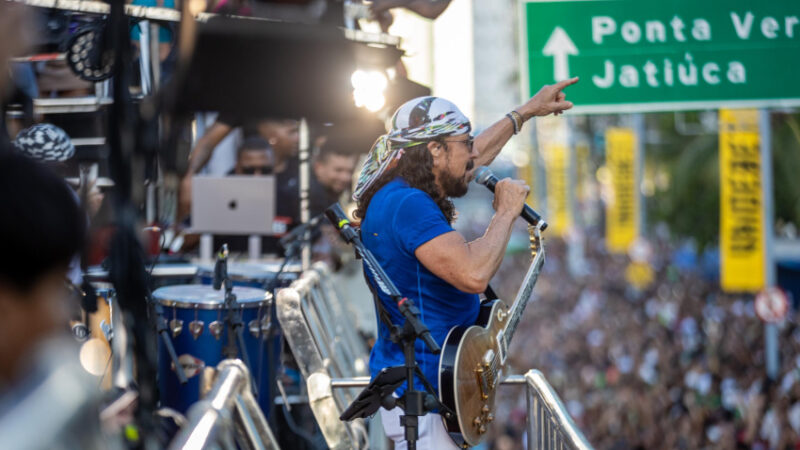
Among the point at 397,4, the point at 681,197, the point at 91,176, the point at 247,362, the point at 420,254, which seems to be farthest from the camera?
the point at 681,197

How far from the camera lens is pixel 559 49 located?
6.54 m

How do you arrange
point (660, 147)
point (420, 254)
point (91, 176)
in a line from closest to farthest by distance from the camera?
point (420, 254) → point (91, 176) → point (660, 147)

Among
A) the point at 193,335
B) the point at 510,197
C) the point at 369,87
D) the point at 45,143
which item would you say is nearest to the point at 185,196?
the point at 369,87

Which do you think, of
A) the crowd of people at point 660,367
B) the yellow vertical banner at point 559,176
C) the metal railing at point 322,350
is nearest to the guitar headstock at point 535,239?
the metal railing at point 322,350

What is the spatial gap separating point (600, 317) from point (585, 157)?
2523 centimetres

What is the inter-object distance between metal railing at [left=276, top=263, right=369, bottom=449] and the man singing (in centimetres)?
95

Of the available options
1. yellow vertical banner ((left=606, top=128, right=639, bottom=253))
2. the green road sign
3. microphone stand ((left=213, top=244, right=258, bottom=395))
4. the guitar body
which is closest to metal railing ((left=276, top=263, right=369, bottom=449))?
microphone stand ((left=213, top=244, right=258, bottom=395))

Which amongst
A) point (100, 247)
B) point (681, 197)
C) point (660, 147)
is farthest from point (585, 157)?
point (100, 247)

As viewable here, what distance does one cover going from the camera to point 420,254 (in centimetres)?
327

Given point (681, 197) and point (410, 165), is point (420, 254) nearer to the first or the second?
point (410, 165)

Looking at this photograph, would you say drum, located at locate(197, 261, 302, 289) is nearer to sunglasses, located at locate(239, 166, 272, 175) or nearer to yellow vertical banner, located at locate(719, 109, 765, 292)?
sunglasses, located at locate(239, 166, 272, 175)

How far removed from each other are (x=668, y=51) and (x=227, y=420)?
4.82 m

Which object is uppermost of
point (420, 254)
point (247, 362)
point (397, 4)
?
point (397, 4)

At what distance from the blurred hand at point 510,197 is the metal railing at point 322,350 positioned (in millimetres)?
1443
